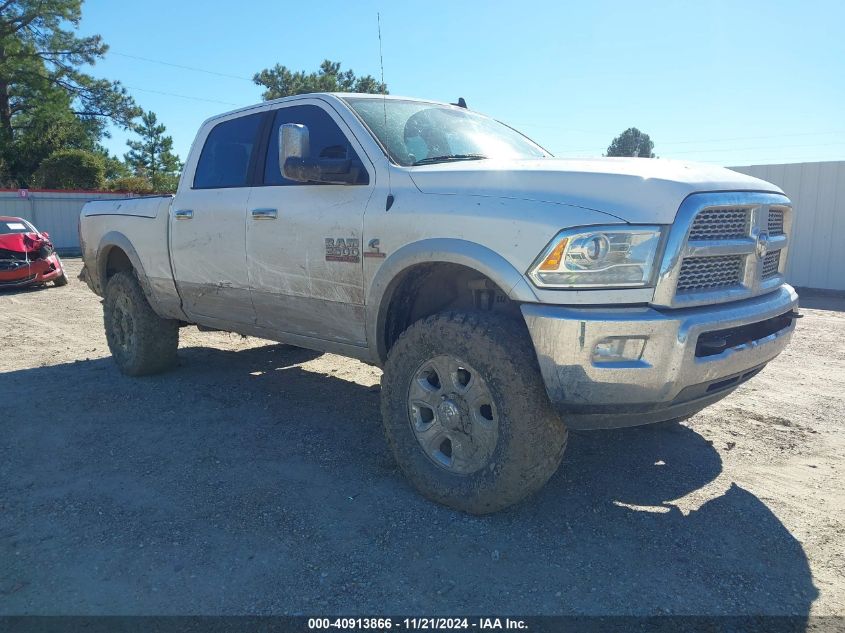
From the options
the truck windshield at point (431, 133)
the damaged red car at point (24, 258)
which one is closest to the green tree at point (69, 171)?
the damaged red car at point (24, 258)

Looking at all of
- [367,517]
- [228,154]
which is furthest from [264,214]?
[367,517]

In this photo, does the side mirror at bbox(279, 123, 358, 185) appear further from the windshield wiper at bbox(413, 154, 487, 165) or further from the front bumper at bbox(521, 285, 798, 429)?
the front bumper at bbox(521, 285, 798, 429)

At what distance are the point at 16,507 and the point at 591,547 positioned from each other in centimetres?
A: 286

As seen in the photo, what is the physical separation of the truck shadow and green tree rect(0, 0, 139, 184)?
35342 millimetres

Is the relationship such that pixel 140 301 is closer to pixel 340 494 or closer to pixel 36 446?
pixel 36 446

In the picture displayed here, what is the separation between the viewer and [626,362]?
8.96 feet

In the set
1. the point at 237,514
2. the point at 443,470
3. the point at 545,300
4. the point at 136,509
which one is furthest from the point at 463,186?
the point at 136,509

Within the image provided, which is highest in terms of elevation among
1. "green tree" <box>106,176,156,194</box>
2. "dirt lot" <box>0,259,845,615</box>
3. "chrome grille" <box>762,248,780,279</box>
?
"green tree" <box>106,176,156,194</box>

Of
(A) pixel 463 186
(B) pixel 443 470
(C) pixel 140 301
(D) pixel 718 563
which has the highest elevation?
(A) pixel 463 186

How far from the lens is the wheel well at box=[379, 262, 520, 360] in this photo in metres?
3.46

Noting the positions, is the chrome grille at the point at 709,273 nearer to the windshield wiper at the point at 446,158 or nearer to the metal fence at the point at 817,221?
the windshield wiper at the point at 446,158

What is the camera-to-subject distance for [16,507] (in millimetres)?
3402

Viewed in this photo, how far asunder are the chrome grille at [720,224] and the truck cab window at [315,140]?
1750mm

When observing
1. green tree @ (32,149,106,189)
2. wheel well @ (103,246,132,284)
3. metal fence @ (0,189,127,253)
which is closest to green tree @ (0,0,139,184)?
green tree @ (32,149,106,189)
